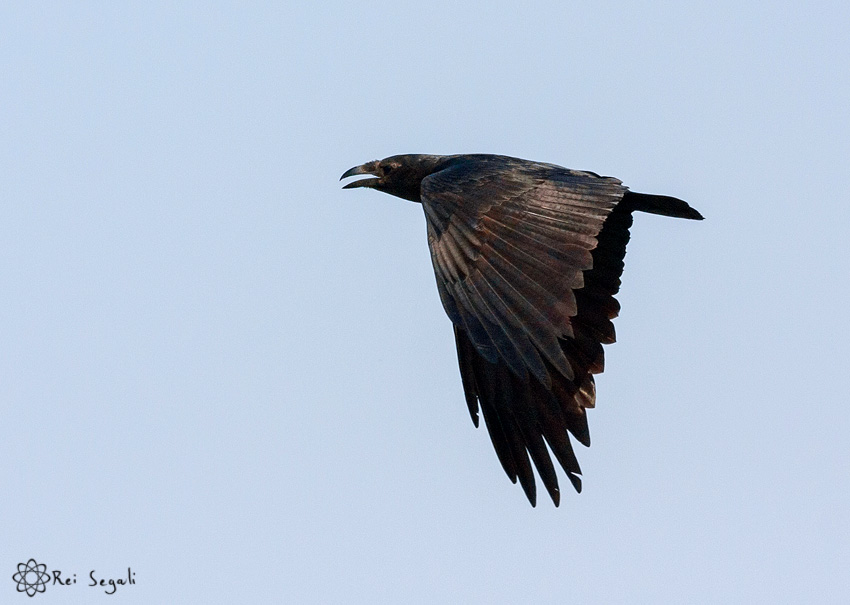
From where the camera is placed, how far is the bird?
10.3 meters

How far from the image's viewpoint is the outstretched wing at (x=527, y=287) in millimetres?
10312

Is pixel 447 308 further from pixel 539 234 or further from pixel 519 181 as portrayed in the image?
pixel 519 181

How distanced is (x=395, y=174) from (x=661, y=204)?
3.16 m

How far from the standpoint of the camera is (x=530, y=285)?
34.5 feet

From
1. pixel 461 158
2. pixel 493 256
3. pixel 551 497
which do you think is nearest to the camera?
pixel 493 256

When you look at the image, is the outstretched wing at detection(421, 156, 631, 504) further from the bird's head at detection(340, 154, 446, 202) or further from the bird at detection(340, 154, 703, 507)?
the bird's head at detection(340, 154, 446, 202)

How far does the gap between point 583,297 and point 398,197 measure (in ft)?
10.2

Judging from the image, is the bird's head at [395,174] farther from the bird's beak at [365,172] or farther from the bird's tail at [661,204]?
the bird's tail at [661,204]

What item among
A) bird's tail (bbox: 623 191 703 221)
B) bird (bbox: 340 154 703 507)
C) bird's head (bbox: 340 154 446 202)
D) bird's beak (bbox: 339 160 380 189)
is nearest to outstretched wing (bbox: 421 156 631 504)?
bird (bbox: 340 154 703 507)

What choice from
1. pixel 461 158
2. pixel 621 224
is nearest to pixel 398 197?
pixel 461 158

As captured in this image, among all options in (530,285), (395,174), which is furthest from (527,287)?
(395,174)

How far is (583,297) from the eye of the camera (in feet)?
41.3

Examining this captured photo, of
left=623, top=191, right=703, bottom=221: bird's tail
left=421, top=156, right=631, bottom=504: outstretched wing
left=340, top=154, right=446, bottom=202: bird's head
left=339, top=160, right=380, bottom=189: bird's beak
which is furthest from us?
left=339, top=160, right=380, bottom=189: bird's beak

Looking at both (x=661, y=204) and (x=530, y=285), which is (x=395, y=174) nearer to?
(x=661, y=204)
